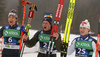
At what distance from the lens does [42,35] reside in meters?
2.82

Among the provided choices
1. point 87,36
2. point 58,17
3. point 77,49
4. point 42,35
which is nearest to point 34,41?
point 42,35

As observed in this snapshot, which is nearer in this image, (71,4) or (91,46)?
(91,46)

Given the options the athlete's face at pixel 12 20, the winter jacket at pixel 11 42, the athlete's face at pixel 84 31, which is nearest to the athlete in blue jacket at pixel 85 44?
the athlete's face at pixel 84 31

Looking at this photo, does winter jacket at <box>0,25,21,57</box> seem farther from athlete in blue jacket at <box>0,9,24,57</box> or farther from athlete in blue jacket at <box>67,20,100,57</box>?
athlete in blue jacket at <box>67,20,100,57</box>

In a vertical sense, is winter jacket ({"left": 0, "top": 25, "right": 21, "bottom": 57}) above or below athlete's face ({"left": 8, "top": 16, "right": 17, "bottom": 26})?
below

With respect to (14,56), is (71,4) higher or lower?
higher

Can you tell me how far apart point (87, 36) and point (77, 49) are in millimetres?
335

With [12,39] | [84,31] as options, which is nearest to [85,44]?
[84,31]

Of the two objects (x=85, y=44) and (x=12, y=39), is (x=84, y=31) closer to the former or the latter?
(x=85, y=44)

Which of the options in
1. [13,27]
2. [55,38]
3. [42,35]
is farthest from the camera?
[13,27]

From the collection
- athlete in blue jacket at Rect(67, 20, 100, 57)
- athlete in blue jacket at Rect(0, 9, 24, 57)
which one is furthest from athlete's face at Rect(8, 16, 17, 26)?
athlete in blue jacket at Rect(67, 20, 100, 57)

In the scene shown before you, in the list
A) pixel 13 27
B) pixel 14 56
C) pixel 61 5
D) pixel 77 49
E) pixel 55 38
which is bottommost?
pixel 14 56

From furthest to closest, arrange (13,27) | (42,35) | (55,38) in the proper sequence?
(13,27) → (42,35) → (55,38)

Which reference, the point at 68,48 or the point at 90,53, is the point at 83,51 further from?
the point at 68,48
